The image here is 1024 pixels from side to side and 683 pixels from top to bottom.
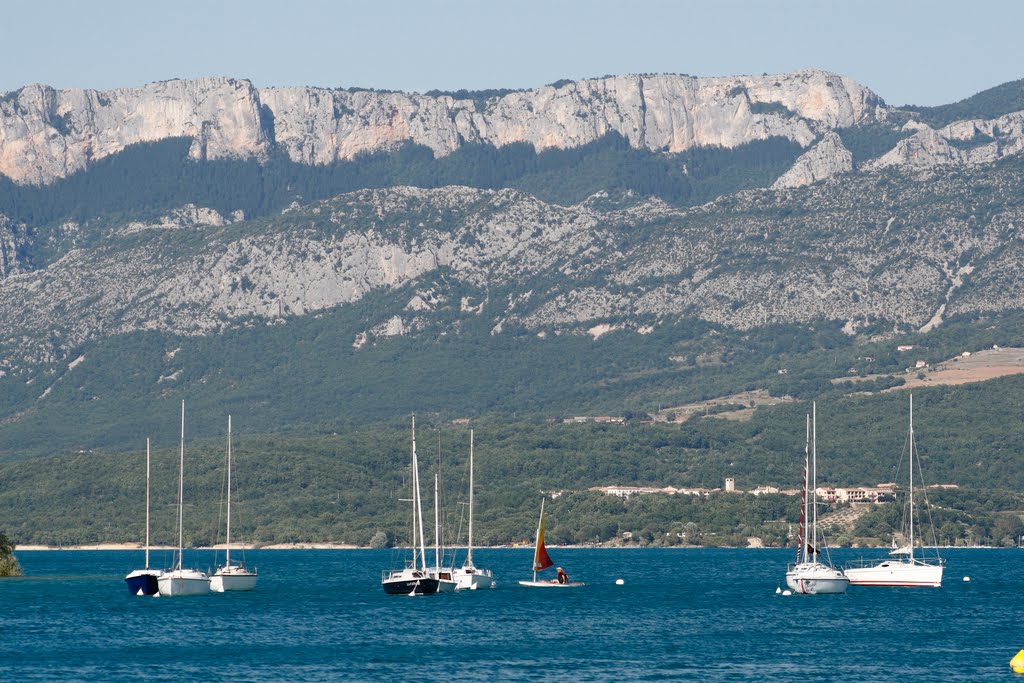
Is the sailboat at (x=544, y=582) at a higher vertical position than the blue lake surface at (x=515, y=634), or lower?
higher

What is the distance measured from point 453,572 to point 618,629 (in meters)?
29.0

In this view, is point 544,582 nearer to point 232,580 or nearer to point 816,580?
point 232,580

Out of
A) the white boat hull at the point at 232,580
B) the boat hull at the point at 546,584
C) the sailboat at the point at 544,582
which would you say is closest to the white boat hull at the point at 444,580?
the sailboat at the point at 544,582

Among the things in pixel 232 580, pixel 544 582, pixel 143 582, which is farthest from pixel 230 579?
pixel 544 582

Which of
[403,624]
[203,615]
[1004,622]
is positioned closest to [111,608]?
[203,615]

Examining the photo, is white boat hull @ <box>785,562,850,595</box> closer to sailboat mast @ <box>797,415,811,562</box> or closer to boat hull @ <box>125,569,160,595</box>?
sailboat mast @ <box>797,415,811,562</box>

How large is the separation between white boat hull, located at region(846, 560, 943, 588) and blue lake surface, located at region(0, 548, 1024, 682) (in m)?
1.15

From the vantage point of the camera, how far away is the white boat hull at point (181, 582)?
142m

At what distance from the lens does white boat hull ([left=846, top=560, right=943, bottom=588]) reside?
495 feet

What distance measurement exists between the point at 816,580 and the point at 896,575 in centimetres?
1258

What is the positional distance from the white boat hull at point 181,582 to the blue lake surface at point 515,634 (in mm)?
742

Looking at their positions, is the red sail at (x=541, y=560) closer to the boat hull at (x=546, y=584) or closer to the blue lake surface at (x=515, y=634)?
the boat hull at (x=546, y=584)

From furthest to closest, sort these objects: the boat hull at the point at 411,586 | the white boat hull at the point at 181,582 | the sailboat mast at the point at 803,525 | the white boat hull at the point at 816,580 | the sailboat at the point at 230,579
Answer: the sailboat at the point at 230,579 → the white boat hull at the point at 181,582 → the boat hull at the point at 411,586 → the white boat hull at the point at 816,580 → the sailboat mast at the point at 803,525

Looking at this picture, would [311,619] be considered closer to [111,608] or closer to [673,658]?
[111,608]
